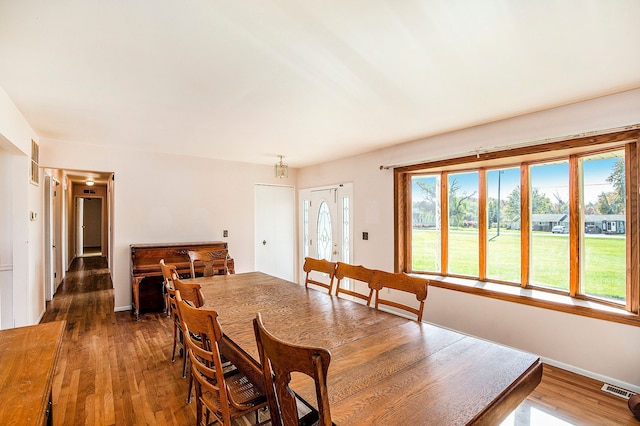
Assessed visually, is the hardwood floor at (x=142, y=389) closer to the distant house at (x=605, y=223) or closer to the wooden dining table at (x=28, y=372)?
the wooden dining table at (x=28, y=372)

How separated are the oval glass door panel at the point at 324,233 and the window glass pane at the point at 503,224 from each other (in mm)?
2462

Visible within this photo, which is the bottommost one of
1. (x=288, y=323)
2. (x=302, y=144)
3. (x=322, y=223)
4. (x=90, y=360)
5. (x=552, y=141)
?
(x=90, y=360)

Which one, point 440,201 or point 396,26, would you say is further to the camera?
point 440,201

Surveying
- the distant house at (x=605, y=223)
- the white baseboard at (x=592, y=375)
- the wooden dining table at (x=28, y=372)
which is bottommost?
the white baseboard at (x=592, y=375)

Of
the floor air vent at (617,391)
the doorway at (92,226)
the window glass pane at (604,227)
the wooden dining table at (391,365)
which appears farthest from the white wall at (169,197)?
the doorway at (92,226)

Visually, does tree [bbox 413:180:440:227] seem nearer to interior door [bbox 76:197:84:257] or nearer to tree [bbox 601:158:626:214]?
tree [bbox 601:158:626:214]

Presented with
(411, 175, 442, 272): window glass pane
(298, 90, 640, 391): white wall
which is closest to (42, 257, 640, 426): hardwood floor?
(298, 90, 640, 391): white wall

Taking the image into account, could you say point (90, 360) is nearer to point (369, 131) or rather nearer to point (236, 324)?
point (236, 324)

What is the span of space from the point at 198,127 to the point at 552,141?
3490 millimetres

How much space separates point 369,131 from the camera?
11.2 feet

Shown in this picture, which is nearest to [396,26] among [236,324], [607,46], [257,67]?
[257,67]

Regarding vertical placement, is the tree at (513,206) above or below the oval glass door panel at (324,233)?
above

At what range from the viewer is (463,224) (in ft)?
12.5

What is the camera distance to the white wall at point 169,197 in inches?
164
